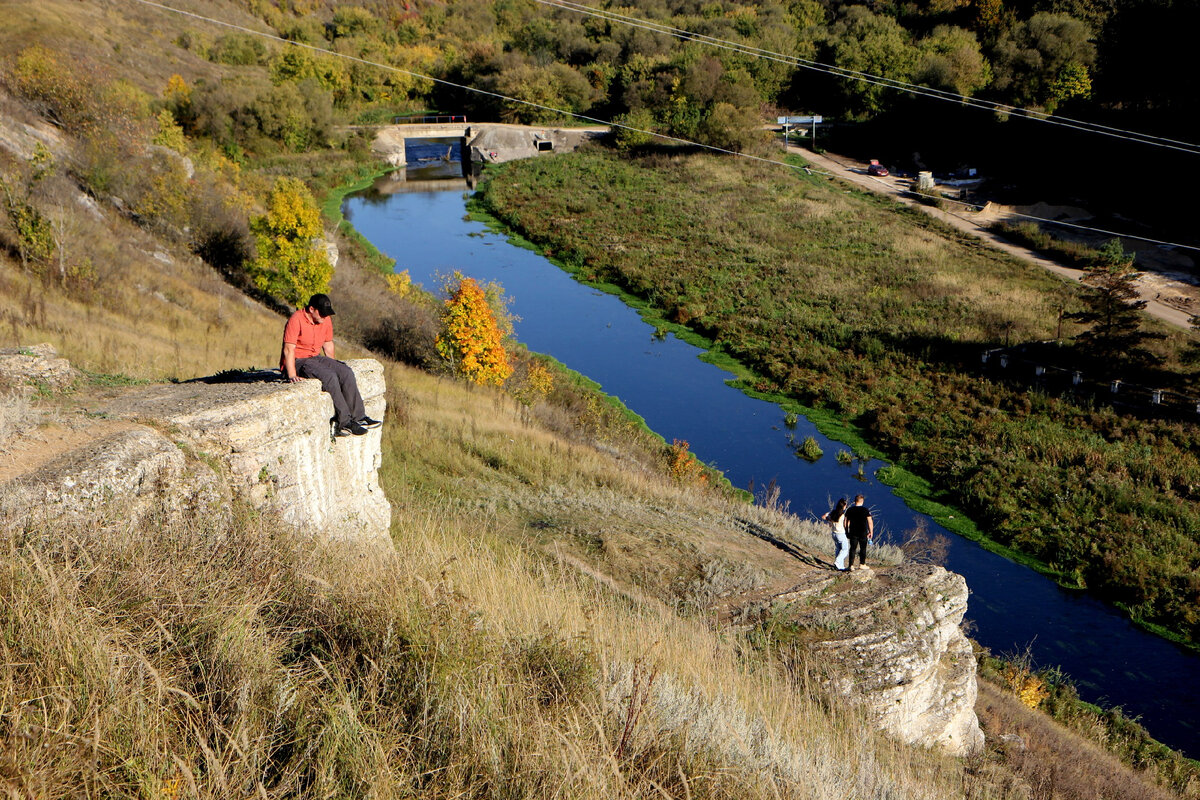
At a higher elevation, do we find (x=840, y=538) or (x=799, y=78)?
(x=799, y=78)

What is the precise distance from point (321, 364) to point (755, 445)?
68.4 ft

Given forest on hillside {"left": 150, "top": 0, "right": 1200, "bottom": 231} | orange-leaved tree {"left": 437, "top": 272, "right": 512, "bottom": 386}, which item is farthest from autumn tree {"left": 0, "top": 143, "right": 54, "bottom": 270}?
forest on hillside {"left": 150, "top": 0, "right": 1200, "bottom": 231}

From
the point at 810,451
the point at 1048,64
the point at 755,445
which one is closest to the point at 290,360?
the point at 810,451

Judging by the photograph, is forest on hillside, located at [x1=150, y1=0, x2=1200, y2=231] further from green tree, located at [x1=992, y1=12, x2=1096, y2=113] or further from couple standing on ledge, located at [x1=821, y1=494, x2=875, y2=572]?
couple standing on ledge, located at [x1=821, y1=494, x2=875, y2=572]

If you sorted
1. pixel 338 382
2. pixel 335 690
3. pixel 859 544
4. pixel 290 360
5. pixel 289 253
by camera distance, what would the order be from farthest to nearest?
pixel 289 253 → pixel 859 544 → pixel 338 382 → pixel 290 360 → pixel 335 690

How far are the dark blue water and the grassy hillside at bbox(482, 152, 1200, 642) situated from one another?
117cm

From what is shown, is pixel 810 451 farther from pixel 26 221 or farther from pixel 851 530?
pixel 26 221

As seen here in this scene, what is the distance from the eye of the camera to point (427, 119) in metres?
81.9

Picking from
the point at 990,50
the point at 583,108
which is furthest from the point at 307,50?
the point at 990,50

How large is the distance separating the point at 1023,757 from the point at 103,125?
3419 centimetres

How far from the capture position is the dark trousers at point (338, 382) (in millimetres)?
8086

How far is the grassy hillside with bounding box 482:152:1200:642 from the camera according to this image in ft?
70.6

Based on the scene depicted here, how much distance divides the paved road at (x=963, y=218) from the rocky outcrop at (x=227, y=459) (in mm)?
32186

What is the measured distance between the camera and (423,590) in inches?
188
